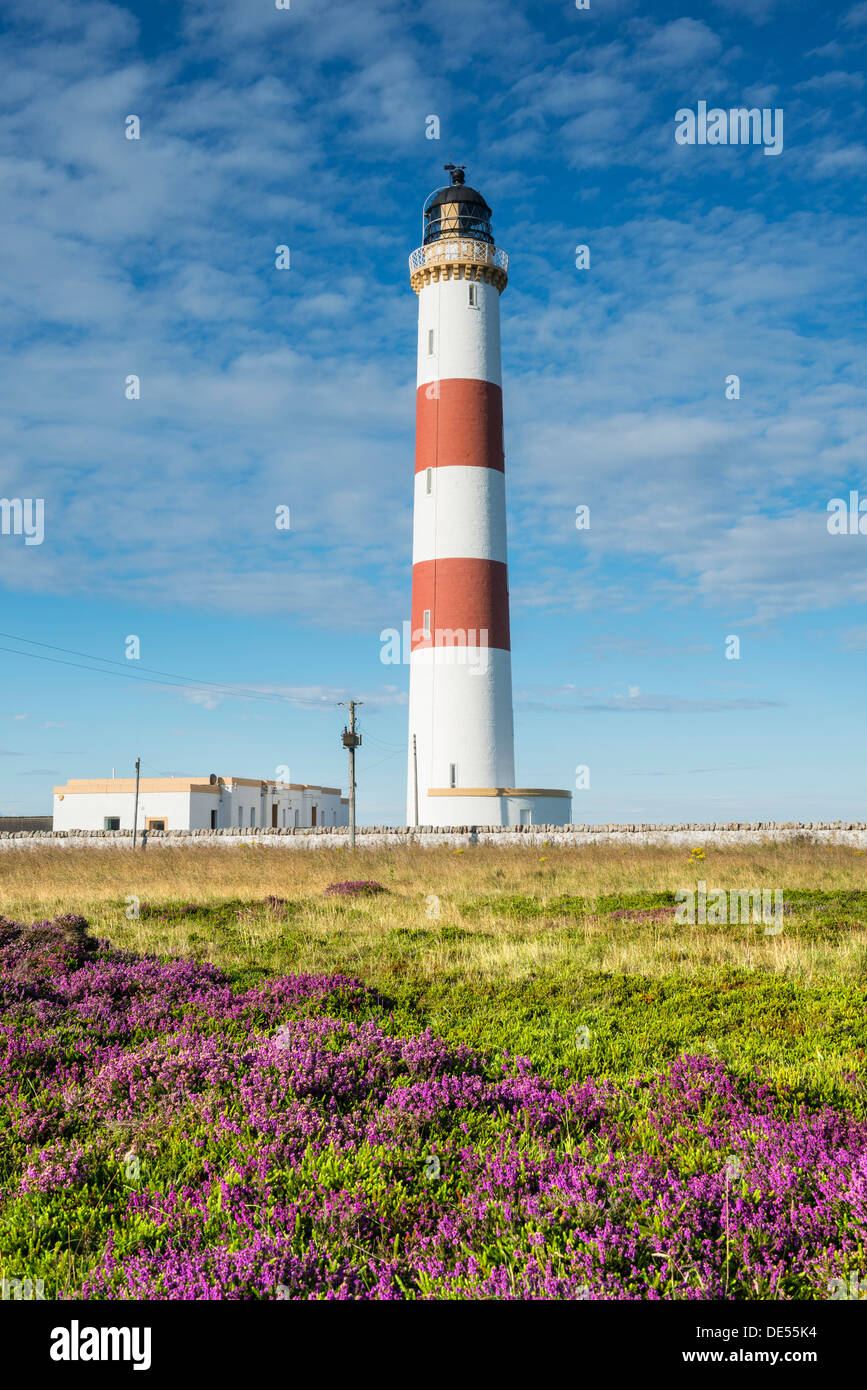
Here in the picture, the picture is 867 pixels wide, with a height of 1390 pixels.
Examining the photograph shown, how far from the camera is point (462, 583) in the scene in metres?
33.7

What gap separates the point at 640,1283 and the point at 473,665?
98.1ft

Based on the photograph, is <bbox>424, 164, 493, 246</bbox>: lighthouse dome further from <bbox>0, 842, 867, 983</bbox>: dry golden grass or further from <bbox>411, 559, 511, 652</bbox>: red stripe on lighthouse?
<bbox>0, 842, 867, 983</bbox>: dry golden grass

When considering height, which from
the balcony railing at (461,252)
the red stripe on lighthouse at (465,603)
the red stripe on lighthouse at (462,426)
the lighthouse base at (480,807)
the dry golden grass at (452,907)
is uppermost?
the balcony railing at (461,252)

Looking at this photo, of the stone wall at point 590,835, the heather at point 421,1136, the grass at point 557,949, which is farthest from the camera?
the stone wall at point 590,835

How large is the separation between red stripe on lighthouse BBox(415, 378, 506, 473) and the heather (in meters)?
27.5

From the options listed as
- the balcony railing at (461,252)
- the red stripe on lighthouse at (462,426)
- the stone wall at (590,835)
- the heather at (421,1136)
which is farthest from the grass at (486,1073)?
the balcony railing at (461,252)

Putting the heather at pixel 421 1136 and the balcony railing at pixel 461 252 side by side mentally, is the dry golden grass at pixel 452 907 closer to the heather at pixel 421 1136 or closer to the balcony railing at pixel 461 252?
the heather at pixel 421 1136

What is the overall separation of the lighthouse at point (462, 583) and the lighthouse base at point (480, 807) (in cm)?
4

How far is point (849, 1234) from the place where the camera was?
173 inches

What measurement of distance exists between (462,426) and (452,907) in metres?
22.7

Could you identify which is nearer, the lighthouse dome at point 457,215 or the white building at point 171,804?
the lighthouse dome at point 457,215

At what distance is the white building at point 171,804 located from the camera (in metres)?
50.7
